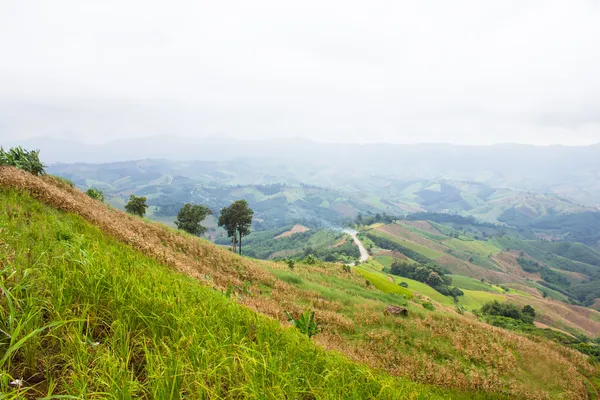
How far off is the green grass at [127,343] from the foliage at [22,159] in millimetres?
11764

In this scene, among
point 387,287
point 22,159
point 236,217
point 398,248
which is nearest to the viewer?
point 22,159

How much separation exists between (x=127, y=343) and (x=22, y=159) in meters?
16.7

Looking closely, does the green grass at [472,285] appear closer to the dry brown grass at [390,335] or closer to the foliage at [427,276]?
the foliage at [427,276]

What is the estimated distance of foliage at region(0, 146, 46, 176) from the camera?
12.7m

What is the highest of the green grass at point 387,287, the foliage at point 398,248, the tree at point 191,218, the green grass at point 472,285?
the tree at point 191,218

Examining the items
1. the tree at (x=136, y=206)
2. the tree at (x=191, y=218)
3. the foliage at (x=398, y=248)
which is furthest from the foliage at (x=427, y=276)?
the tree at (x=136, y=206)

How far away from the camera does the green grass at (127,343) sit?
2600 millimetres

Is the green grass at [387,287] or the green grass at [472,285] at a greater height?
the green grass at [387,287]

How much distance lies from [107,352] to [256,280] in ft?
50.8

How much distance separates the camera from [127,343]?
3.03 metres

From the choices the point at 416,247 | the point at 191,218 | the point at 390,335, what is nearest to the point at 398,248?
the point at 416,247

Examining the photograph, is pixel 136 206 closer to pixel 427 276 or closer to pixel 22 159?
pixel 22 159

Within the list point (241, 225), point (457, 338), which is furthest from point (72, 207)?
point (241, 225)

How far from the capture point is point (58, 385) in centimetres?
Answer: 257
